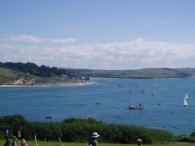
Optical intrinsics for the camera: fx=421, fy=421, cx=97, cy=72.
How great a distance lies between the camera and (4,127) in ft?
184

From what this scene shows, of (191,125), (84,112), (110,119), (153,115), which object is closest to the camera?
(191,125)

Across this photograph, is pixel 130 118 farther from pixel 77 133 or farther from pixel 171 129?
pixel 77 133

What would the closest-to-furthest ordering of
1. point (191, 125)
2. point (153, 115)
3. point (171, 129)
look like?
point (171, 129) < point (191, 125) < point (153, 115)

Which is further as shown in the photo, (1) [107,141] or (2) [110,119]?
(2) [110,119]

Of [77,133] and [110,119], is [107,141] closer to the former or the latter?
[77,133]

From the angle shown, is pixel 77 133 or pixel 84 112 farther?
pixel 84 112

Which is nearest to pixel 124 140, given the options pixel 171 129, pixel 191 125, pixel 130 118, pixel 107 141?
pixel 107 141

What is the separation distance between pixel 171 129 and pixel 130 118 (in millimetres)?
21100

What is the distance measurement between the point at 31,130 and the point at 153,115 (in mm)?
64112

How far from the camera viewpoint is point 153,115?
114 m

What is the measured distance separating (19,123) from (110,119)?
49395 mm

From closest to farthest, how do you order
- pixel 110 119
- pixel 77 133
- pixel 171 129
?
pixel 77 133 → pixel 171 129 → pixel 110 119

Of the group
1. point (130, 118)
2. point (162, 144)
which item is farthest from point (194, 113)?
point (162, 144)

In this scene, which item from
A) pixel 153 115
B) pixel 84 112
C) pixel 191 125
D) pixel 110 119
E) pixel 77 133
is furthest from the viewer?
pixel 84 112
